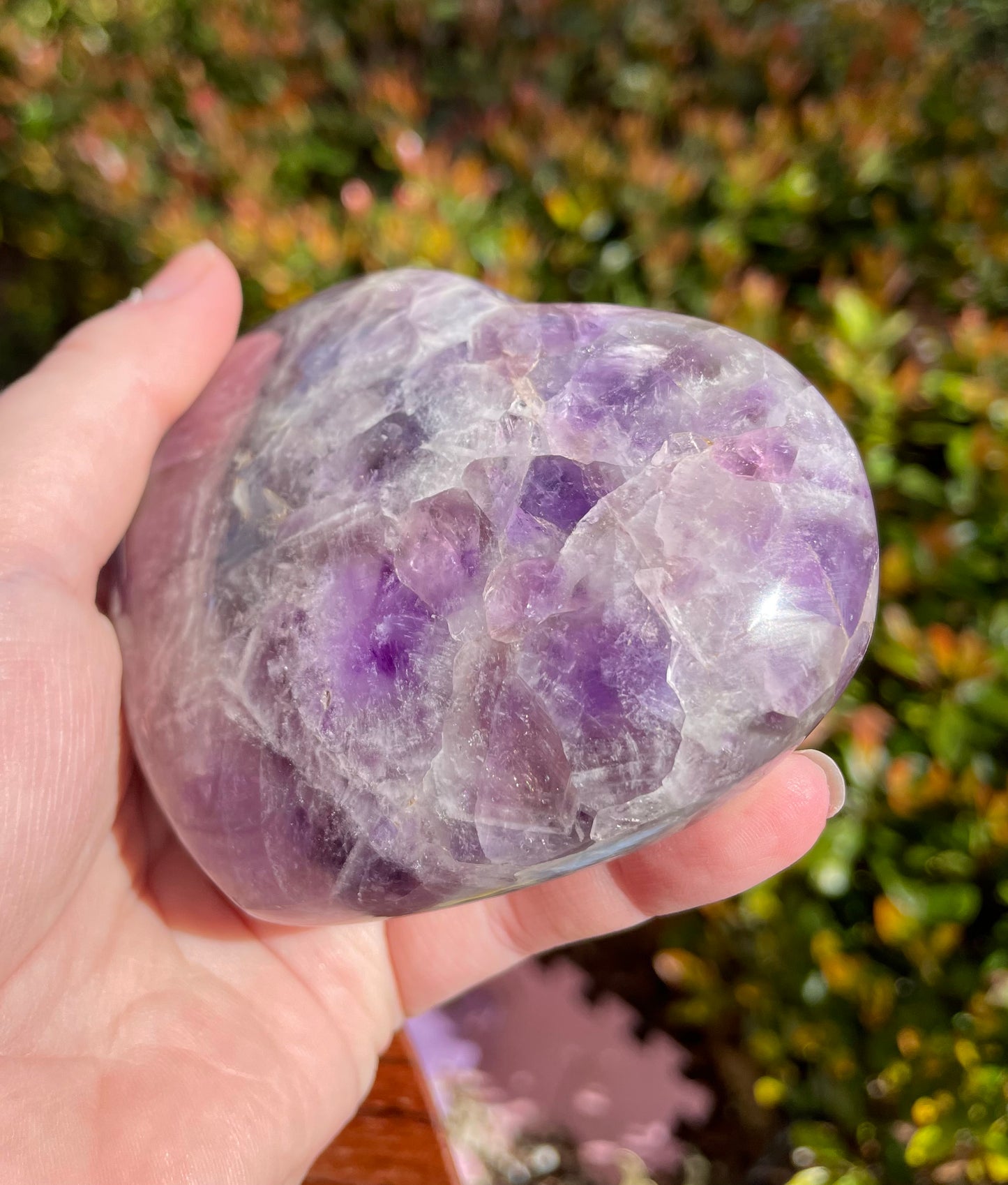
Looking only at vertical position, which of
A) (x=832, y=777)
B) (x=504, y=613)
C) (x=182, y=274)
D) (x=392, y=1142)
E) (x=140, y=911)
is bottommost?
(x=392, y=1142)

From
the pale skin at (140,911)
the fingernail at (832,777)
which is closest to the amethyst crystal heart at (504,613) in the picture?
the pale skin at (140,911)

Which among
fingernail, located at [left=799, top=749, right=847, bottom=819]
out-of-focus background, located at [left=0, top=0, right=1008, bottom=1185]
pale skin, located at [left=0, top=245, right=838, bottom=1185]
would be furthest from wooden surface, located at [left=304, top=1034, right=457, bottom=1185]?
fingernail, located at [left=799, top=749, right=847, bottom=819]

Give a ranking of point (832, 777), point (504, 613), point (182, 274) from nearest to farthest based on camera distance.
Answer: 1. point (504, 613)
2. point (832, 777)
3. point (182, 274)

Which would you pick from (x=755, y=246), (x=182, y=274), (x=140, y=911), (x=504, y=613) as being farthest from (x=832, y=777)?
(x=755, y=246)

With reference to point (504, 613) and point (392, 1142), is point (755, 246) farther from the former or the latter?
point (392, 1142)

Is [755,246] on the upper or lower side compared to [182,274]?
lower

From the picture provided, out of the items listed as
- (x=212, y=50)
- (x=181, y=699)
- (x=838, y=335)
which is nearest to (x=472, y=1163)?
(x=181, y=699)
